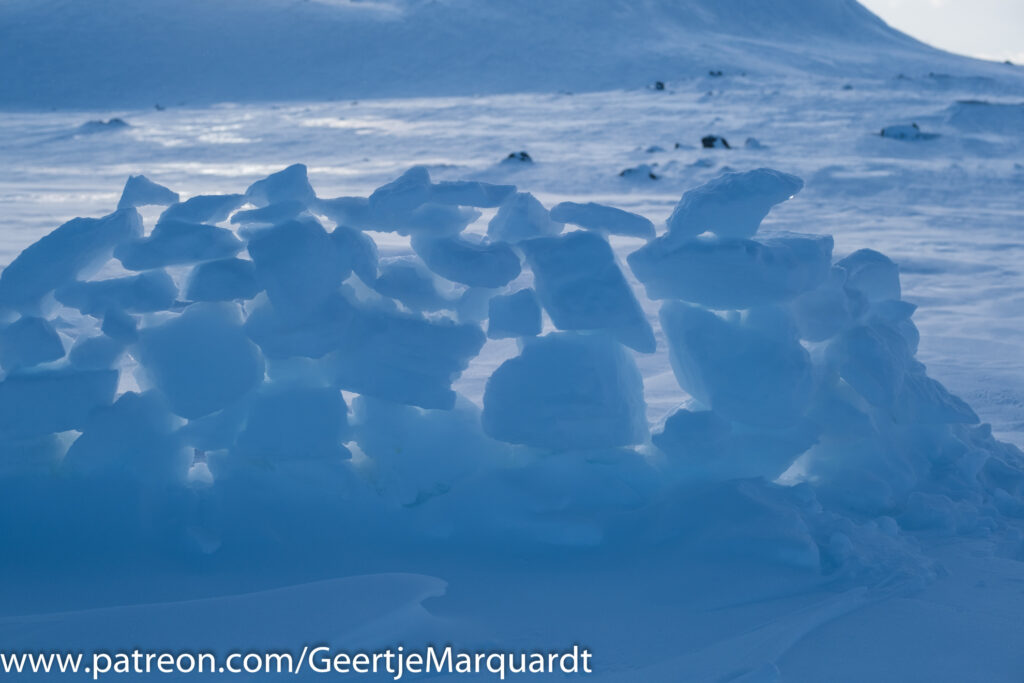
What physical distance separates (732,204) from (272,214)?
1.27 metres

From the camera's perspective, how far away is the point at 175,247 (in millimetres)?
2520

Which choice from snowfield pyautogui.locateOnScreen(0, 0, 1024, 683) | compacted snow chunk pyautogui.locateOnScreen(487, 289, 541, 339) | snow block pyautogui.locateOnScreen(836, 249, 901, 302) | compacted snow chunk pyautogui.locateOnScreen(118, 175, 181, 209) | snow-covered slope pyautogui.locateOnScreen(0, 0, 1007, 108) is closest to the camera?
snowfield pyautogui.locateOnScreen(0, 0, 1024, 683)

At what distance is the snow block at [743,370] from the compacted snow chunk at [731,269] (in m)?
0.08

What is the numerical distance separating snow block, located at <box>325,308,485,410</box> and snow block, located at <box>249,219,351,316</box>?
125 millimetres

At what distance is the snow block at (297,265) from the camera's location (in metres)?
2.48

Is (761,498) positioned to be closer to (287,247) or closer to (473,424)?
(473,424)

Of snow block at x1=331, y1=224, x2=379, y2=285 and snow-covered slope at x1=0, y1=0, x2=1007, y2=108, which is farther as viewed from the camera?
snow-covered slope at x1=0, y1=0, x2=1007, y2=108

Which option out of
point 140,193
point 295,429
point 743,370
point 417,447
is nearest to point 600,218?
point 743,370

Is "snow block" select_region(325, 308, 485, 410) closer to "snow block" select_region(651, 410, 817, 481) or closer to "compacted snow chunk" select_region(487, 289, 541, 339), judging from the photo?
"compacted snow chunk" select_region(487, 289, 541, 339)

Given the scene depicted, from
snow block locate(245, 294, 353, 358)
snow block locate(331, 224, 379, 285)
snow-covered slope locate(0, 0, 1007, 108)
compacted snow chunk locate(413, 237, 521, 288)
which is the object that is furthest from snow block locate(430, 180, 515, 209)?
snow-covered slope locate(0, 0, 1007, 108)

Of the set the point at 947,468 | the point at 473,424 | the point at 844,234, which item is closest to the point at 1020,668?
the point at 947,468

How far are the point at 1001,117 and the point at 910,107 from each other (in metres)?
1.16

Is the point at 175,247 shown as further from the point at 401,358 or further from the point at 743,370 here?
the point at 743,370

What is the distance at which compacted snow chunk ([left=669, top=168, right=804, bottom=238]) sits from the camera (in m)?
2.71
